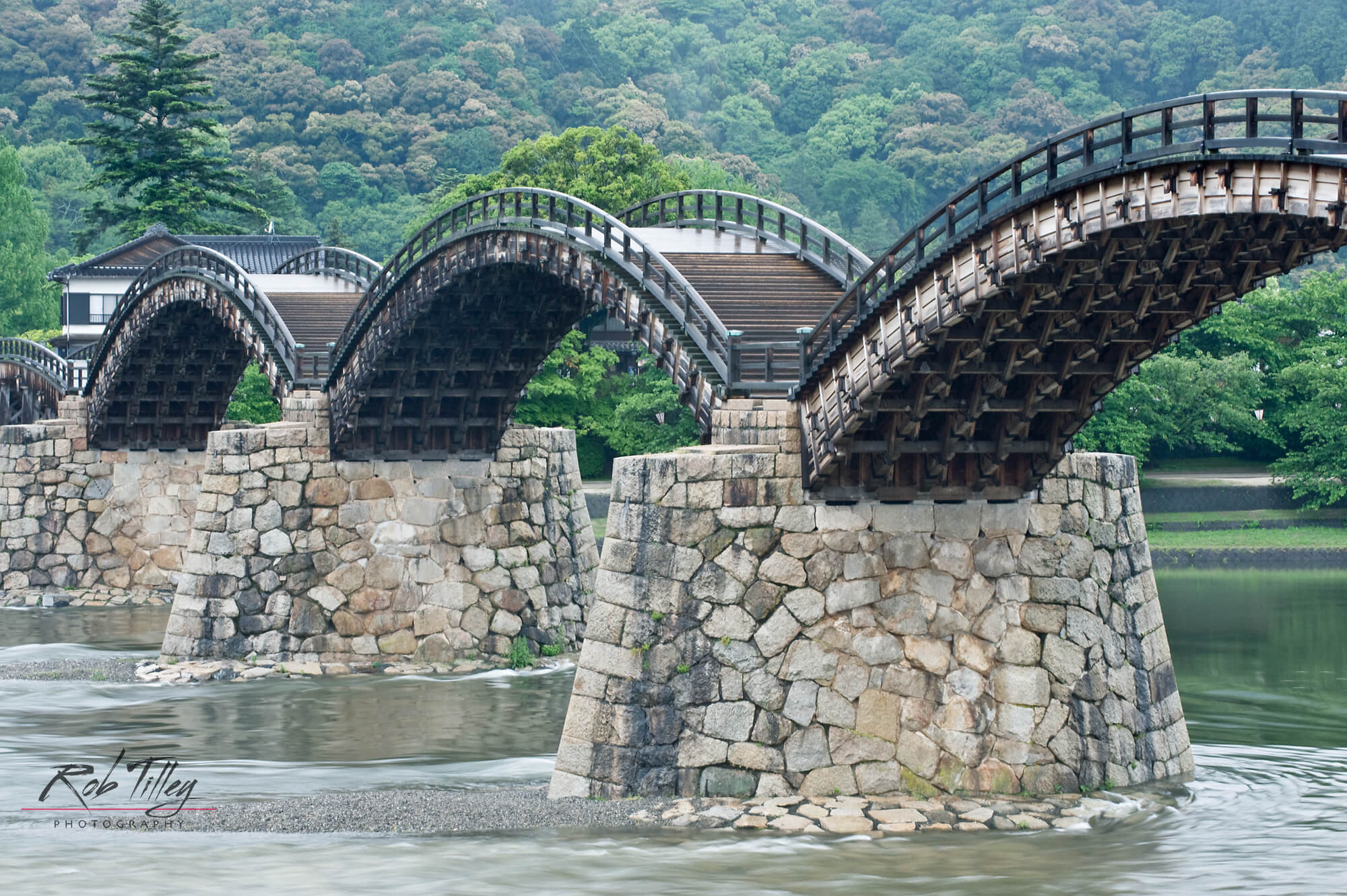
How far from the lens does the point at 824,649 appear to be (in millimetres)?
20516

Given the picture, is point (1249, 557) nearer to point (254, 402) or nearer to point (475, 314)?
point (475, 314)

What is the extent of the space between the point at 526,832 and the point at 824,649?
4081 millimetres

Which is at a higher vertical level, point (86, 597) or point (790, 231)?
point (790, 231)

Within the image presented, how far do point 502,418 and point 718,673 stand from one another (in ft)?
49.2

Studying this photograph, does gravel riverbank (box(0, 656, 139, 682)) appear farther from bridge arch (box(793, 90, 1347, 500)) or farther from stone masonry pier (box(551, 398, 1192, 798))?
bridge arch (box(793, 90, 1347, 500))

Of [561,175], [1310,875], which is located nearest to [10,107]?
[561,175]

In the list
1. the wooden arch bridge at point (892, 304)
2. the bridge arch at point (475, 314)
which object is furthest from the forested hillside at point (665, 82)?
the wooden arch bridge at point (892, 304)

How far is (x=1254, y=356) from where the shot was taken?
60.2 metres

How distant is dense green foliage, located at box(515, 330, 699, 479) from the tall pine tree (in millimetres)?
21941

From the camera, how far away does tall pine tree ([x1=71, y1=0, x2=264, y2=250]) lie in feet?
237

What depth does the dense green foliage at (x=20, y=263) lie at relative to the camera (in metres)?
80.6

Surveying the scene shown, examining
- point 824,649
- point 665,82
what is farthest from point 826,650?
point 665,82

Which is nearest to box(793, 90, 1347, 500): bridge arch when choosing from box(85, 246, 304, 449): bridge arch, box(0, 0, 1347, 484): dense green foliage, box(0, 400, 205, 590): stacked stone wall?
box(85, 246, 304, 449): bridge arch

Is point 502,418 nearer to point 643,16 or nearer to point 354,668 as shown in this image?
point 354,668
